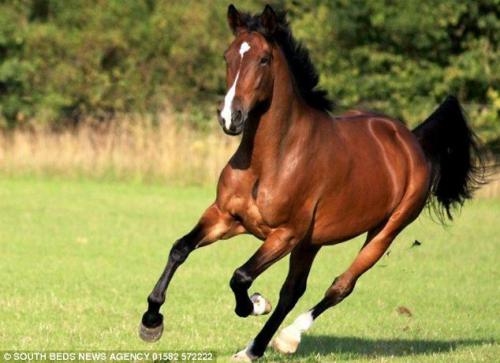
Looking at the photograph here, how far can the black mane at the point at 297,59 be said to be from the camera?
25.2 ft

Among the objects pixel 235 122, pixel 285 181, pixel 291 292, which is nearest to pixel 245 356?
pixel 291 292

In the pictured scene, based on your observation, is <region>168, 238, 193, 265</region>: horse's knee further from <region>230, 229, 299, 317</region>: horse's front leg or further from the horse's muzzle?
the horse's muzzle

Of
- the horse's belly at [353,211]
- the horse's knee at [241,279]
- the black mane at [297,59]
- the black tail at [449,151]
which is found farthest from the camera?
the black tail at [449,151]

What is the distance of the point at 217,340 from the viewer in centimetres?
891

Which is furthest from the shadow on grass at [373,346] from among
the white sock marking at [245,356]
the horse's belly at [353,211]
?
the horse's belly at [353,211]

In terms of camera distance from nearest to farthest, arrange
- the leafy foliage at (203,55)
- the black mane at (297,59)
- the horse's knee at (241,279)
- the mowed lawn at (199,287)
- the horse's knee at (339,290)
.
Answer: the horse's knee at (241,279) → the black mane at (297,59) → the horse's knee at (339,290) → the mowed lawn at (199,287) → the leafy foliage at (203,55)

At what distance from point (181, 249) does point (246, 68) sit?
1.20 metres

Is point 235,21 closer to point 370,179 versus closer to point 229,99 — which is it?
point 229,99

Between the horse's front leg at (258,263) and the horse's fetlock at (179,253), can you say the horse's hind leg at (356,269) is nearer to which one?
the horse's front leg at (258,263)

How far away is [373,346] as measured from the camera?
901 cm

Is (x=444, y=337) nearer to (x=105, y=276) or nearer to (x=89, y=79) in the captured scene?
(x=105, y=276)

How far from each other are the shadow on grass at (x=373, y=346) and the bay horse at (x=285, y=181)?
439mm

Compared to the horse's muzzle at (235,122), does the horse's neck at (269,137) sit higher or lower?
lower

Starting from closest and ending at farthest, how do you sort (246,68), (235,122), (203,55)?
(235,122) → (246,68) → (203,55)
